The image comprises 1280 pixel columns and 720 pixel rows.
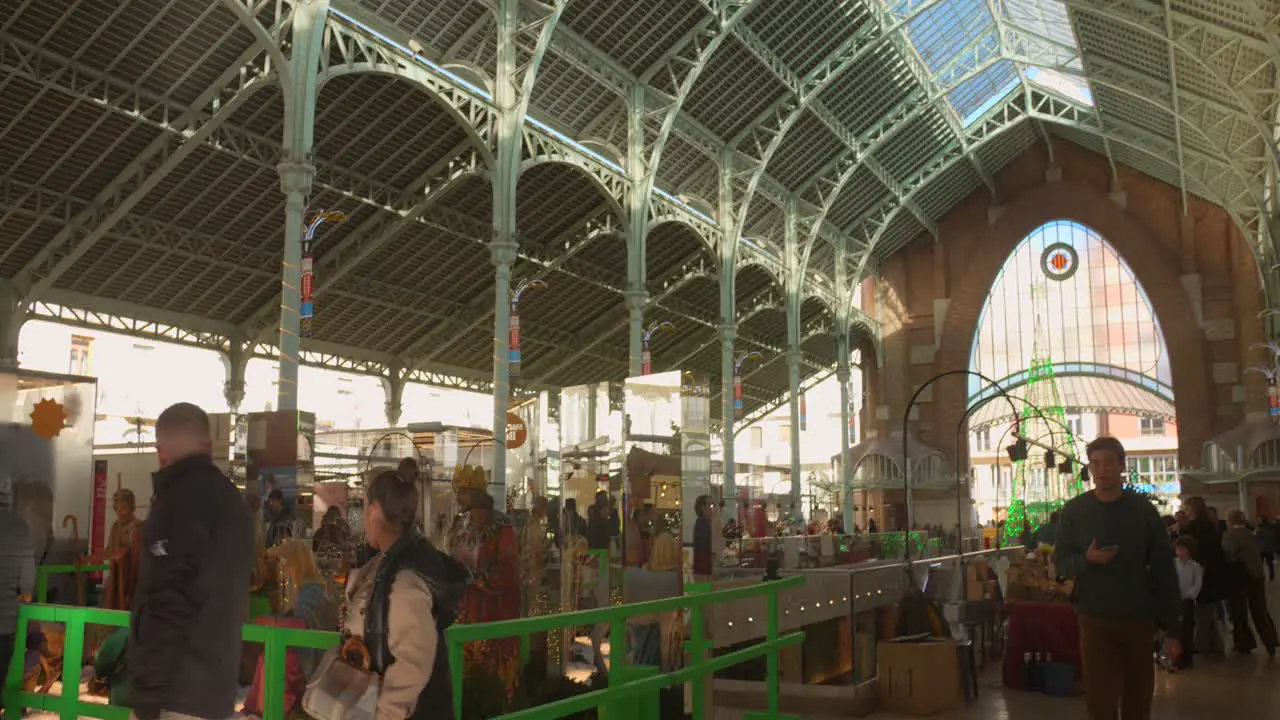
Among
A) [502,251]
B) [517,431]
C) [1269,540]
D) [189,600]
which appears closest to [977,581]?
[517,431]

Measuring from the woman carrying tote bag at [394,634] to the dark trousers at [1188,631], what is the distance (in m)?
9.39

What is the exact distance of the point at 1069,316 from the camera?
44500 mm

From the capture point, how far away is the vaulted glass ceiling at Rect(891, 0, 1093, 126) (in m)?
33.1

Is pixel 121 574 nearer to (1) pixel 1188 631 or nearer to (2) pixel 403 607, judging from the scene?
(2) pixel 403 607

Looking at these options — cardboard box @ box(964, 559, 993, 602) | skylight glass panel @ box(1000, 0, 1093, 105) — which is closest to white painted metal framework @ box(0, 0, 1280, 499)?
skylight glass panel @ box(1000, 0, 1093, 105)

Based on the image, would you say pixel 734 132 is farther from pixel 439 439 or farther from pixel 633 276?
pixel 439 439

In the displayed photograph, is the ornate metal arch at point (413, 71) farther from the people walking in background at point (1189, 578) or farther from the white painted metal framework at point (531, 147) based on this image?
the people walking in background at point (1189, 578)

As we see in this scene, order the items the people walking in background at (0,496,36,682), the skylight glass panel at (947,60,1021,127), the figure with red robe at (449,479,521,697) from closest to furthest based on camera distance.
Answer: the people walking in background at (0,496,36,682)
the figure with red robe at (449,479,521,697)
the skylight glass panel at (947,60,1021,127)

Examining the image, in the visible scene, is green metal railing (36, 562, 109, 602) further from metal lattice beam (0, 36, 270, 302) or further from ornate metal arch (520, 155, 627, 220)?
ornate metal arch (520, 155, 627, 220)

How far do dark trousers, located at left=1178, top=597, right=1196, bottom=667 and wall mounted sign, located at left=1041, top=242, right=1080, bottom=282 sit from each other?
34.3m

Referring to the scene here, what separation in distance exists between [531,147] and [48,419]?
1716cm

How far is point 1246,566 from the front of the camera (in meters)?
12.3

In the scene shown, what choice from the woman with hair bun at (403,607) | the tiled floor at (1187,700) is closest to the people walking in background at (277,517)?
the woman with hair bun at (403,607)

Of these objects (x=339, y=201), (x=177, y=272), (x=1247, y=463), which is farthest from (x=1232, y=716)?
(x=1247, y=463)
